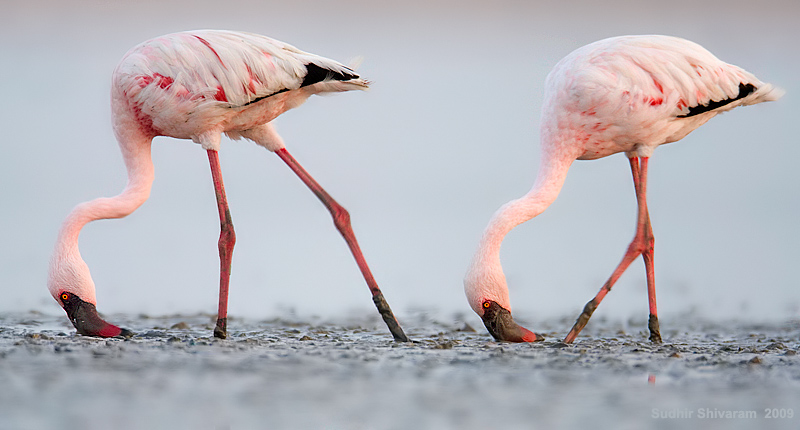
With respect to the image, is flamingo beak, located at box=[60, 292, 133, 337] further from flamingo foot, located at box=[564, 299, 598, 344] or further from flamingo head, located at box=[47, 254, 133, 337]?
flamingo foot, located at box=[564, 299, 598, 344]

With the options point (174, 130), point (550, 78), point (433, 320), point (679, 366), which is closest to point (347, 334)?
point (433, 320)

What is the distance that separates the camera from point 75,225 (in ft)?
27.1

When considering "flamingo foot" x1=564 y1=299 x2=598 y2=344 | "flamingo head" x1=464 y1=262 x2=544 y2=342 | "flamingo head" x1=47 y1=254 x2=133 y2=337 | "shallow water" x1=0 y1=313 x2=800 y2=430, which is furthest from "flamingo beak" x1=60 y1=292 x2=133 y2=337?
"flamingo foot" x1=564 y1=299 x2=598 y2=344

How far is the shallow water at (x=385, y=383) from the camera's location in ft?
15.6

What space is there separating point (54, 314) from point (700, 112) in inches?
276

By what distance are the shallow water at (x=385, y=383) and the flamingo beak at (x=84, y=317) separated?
194mm

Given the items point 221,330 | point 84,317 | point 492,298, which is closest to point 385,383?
point 492,298

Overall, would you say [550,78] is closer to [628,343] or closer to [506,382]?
[628,343]

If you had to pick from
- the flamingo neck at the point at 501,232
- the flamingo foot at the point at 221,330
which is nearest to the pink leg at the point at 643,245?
the flamingo neck at the point at 501,232

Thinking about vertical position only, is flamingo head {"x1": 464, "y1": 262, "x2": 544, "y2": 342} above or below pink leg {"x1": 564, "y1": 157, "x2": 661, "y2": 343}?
below

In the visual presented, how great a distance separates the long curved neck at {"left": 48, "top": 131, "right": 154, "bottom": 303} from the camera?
26.4ft

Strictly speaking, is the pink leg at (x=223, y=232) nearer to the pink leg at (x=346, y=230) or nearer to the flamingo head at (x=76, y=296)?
the pink leg at (x=346, y=230)

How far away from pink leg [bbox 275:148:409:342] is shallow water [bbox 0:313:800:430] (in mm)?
229

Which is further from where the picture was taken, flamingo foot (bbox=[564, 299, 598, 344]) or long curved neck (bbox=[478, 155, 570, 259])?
flamingo foot (bbox=[564, 299, 598, 344])
